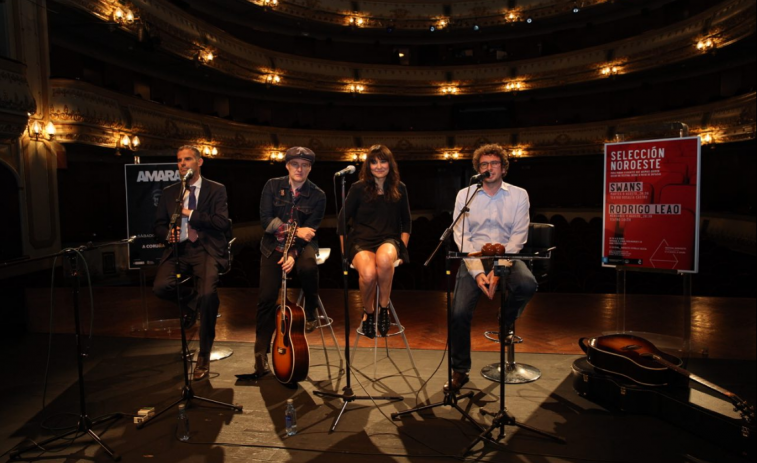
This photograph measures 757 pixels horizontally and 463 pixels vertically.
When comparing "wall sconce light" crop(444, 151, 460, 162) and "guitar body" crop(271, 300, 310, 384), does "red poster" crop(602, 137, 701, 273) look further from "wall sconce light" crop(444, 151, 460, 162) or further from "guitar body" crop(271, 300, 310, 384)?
"wall sconce light" crop(444, 151, 460, 162)

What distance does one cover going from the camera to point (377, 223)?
3.46 metres

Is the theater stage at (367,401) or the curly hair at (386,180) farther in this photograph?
the curly hair at (386,180)

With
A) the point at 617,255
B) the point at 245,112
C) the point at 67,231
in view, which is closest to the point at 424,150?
the point at 245,112

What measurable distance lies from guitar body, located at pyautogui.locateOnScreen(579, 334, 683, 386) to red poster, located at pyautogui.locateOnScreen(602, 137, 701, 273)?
879mm

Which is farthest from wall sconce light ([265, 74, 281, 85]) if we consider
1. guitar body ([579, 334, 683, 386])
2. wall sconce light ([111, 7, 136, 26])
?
guitar body ([579, 334, 683, 386])

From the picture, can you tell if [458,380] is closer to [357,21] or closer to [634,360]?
[634,360]

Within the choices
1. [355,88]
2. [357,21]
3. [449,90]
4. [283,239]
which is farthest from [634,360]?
[357,21]

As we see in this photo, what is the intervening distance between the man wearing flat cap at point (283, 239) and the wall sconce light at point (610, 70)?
582 inches

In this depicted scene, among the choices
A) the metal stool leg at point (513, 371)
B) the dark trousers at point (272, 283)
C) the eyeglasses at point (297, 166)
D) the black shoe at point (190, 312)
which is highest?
the eyeglasses at point (297, 166)

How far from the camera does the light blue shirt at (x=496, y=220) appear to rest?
10.6ft

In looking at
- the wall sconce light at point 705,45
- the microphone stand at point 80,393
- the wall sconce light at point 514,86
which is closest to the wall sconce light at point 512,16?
the wall sconce light at point 514,86

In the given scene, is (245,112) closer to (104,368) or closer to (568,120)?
(568,120)

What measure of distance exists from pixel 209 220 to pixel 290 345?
3.66 feet

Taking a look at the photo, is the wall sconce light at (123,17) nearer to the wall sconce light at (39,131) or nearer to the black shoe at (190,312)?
the wall sconce light at (39,131)
